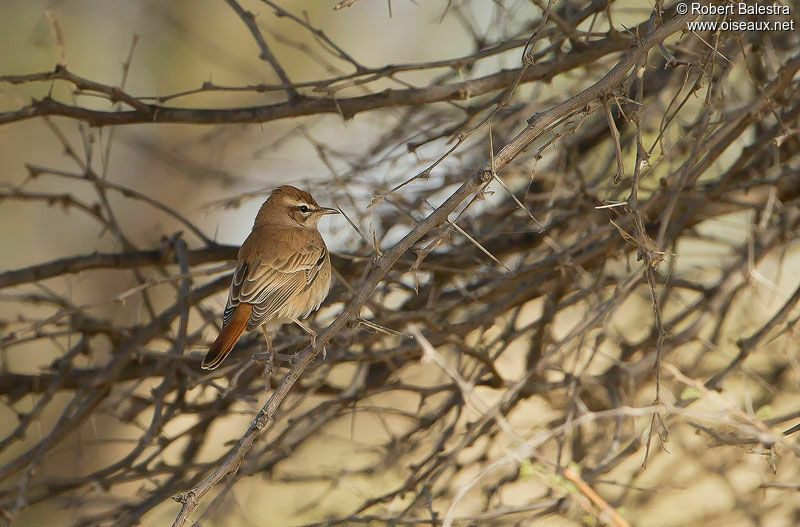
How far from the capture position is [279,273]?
525 centimetres

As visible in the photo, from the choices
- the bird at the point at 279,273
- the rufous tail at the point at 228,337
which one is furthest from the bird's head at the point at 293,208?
the rufous tail at the point at 228,337

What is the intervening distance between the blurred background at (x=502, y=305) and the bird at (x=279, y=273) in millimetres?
149

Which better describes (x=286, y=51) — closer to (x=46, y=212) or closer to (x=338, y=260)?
(x=46, y=212)

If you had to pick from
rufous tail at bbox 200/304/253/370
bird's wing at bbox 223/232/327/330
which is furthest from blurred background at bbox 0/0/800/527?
bird's wing at bbox 223/232/327/330

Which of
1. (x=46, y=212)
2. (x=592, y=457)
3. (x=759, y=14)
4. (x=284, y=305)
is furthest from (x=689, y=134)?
(x=46, y=212)

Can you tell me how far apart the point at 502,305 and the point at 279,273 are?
1.31 m

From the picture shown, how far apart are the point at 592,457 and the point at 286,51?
7005 mm

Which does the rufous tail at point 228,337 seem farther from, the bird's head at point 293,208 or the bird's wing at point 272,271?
the bird's head at point 293,208

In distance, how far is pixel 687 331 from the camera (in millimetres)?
4828

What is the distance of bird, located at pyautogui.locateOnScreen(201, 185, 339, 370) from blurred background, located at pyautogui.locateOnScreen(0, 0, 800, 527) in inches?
5.9

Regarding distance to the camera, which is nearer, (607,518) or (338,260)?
(607,518)

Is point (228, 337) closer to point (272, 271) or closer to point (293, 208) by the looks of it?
point (272, 271)

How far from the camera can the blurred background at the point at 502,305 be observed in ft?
13.2

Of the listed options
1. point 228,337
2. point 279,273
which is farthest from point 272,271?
point 228,337
